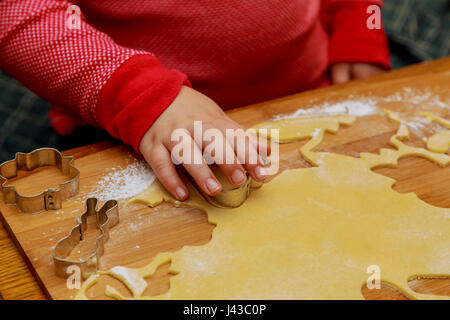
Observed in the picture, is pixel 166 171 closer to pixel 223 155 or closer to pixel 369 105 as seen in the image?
pixel 223 155

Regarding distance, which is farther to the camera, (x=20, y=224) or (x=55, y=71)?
(x=55, y=71)

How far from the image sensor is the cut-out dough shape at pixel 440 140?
73 cm

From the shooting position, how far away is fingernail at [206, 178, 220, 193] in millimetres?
610

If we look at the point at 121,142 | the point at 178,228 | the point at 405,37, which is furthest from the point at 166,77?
the point at 405,37

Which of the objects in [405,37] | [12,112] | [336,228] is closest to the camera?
[336,228]

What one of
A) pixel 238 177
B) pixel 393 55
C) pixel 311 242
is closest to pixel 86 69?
pixel 238 177

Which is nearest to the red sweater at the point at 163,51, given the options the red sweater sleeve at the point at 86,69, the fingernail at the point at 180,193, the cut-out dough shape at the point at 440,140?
the red sweater sleeve at the point at 86,69

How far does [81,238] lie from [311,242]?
26 cm

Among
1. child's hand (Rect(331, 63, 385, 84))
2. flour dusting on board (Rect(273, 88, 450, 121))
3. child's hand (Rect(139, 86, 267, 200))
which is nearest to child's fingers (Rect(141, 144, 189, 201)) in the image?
child's hand (Rect(139, 86, 267, 200))

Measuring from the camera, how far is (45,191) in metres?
0.60

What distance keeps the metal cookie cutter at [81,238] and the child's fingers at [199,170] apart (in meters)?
0.10
